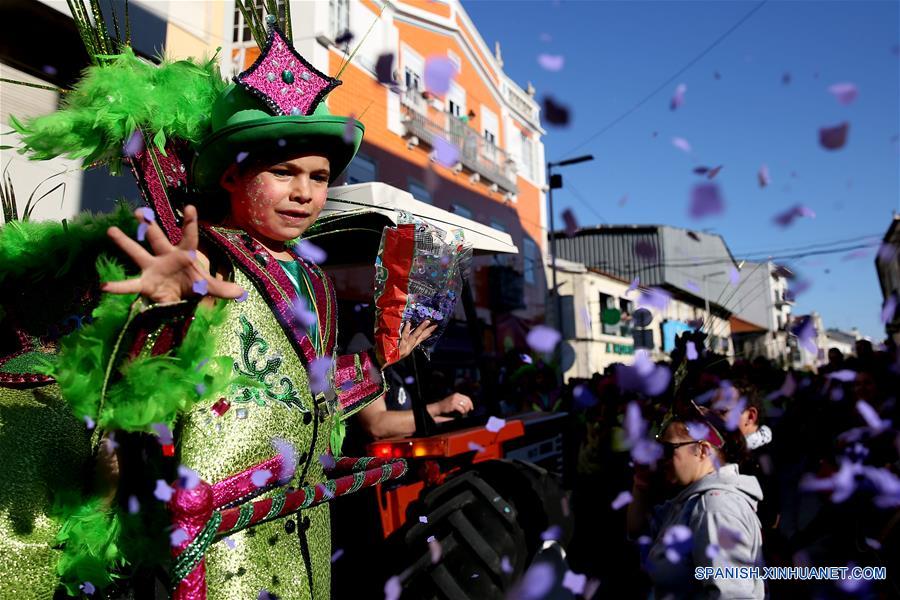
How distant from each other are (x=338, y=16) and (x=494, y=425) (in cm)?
1129

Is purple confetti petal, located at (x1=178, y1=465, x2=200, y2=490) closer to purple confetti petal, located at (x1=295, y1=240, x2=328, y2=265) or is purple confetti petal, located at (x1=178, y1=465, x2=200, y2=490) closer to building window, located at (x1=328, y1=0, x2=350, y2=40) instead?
purple confetti petal, located at (x1=295, y1=240, x2=328, y2=265)

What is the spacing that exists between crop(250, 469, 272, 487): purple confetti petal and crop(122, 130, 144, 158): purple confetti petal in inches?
34.3

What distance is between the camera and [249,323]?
62.9 inches

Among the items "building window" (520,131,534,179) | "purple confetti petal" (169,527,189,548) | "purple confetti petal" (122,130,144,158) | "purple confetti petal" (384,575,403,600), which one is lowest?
"purple confetti petal" (384,575,403,600)

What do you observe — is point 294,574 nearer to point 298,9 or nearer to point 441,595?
point 441,595

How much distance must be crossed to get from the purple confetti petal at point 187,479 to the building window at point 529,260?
1849 centimetres

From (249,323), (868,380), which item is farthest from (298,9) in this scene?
(249,323)

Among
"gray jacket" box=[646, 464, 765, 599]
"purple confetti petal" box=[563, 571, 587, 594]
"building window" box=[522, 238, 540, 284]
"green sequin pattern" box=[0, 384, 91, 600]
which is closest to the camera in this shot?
"green sequin pattern" box=[0, 384, 91, 600]

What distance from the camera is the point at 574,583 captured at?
4.25 m

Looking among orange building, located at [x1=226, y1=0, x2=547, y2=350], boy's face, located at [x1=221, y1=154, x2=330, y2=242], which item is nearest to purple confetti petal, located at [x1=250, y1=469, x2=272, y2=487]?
boy's face, located at [x1=221, y1=154, x2=330, y2=242]

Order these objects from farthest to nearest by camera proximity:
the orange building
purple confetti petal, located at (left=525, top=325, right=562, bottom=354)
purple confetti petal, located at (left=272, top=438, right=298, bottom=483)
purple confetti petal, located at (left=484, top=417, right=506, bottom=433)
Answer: the orange building, purple confetti petal, located at (left=525, top=325, right=562, bottom=354), purple confetti petal, located at (left=484, top=417, right=506, bottom=433), purple confetti petal, located at (left=272, top=438, right=298, bottom=483)

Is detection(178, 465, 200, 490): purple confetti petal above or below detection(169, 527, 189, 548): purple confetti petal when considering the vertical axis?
above

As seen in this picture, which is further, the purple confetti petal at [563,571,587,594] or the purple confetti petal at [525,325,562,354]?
the purple confetti petal at [525,325,562,354]

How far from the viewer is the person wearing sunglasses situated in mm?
2207
